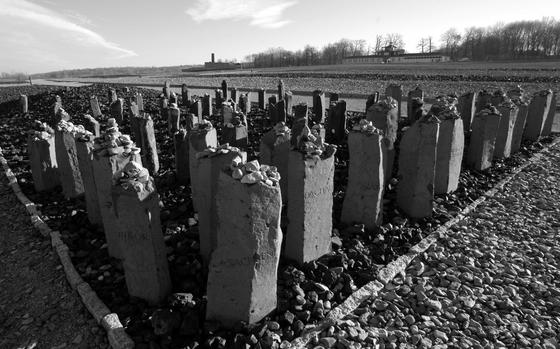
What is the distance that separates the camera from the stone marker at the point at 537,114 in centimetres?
950

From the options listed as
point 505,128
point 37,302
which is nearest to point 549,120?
point 505,128

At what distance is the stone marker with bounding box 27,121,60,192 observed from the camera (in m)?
6.46

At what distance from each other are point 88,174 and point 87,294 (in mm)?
1885

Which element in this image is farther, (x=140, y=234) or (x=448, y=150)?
(x=448, y=150)

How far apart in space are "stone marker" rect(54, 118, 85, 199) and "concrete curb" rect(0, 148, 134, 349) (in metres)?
0.57

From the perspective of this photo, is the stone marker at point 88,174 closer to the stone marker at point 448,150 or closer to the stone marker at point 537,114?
the stone marker at point 448,150

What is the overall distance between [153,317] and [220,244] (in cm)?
85

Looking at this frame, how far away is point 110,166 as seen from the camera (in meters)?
4.11

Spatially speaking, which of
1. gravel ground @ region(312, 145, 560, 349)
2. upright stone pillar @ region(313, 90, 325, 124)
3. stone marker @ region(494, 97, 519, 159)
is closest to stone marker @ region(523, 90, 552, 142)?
stone marker @ region(494, 97, 519, 159)

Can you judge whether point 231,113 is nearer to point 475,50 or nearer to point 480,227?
point 480,227

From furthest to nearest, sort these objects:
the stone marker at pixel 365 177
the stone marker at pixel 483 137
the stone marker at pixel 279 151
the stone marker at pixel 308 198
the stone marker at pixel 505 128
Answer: the stone marker at pixel 505 128 < the stone marker at pixel 483 137 < the stone marker at pixel 279 151 < the stone marker at pixel 365 177 < the stone marker at pixel 308 198

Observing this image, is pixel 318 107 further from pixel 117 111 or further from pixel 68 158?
pixel 68 158

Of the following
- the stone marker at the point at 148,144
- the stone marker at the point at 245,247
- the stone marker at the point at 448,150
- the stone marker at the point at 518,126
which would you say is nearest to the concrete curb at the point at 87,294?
the stone marker at the point at 245,247

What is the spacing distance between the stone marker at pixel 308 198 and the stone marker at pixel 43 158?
488 centimetres
